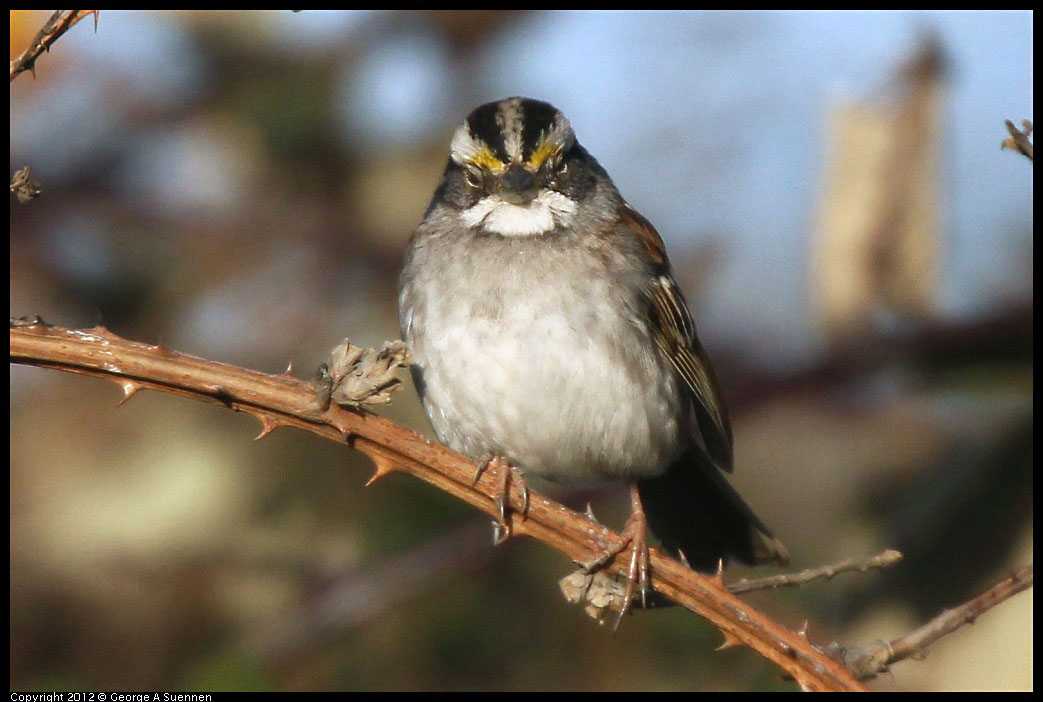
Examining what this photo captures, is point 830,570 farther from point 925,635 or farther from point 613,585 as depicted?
point 613,585

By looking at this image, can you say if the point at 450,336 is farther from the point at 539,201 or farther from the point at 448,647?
the point at 448,647

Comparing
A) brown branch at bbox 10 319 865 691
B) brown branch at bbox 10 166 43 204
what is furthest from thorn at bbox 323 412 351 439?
brown branch at bbox 10 166 43 204

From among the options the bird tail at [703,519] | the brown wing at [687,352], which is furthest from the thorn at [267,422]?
the bird tail at [703,519]

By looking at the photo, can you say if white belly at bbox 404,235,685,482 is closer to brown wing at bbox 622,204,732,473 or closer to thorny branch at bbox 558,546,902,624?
brown wing at bbox 622,204,732,473

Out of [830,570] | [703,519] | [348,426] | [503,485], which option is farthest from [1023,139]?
[703,519]

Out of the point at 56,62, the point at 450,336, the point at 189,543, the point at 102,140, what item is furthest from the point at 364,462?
the point at 56,62

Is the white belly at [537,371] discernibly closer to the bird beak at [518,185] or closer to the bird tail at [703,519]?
the bird beak at [518,185]
